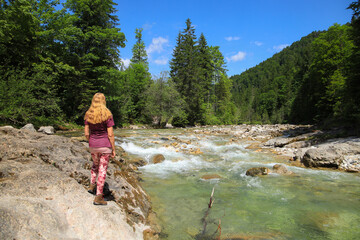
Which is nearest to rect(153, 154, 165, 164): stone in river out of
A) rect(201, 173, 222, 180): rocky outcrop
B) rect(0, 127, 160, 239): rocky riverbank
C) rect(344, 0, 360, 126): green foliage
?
rect(201, 173, 222, 180): rocky outcrop

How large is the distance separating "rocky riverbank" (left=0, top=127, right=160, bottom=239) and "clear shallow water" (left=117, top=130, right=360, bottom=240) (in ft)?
3.06

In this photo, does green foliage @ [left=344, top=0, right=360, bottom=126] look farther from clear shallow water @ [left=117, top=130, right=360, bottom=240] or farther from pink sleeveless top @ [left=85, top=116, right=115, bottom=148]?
pink sleeveless top @ [left=85, top=116, right=115, bottom=148]

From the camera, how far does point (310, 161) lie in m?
9.27

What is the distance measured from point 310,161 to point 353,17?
13337 millimetres

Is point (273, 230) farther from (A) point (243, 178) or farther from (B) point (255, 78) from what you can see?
(B) point (255, 78)

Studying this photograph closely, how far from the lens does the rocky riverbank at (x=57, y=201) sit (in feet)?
7.67

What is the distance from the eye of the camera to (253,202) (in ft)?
18.5

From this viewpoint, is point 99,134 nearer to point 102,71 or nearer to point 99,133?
point 99,133

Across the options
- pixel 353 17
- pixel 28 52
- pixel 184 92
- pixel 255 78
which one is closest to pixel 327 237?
pixel 353 17

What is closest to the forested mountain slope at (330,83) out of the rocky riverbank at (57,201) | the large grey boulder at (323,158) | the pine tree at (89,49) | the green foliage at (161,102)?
the large grey boulder at (323,158)

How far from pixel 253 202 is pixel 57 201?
4.95 metres

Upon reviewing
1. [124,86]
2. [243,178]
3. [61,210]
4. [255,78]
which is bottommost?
[243,178]

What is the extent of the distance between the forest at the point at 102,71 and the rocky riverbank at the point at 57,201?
12776 mm

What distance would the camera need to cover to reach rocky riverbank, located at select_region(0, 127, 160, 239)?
7.67 feet
